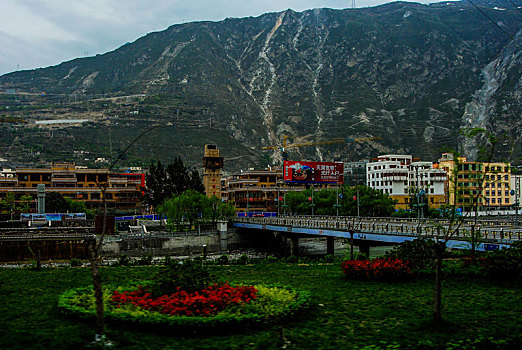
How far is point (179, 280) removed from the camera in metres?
17.3

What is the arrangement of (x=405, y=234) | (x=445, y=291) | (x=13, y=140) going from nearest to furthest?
(x=445, y=291), (x=405, y=234), (x=13, y=140)

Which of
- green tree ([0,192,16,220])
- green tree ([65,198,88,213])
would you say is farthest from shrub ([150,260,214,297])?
green tree ([0,192,16,220])

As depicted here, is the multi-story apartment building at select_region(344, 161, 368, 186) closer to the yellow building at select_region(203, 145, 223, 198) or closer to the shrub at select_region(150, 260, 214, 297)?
the yellow building at select_region(203, 145, 223, 198)

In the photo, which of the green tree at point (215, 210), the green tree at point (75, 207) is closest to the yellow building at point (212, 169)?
the green tree at point (215, 210)

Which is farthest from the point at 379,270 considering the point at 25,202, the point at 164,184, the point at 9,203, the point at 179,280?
the point at 25,202

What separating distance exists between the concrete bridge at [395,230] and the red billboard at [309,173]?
17.5 meters

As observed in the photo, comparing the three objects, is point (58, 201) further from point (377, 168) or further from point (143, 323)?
point (143, 323)

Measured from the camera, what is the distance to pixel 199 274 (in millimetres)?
17859

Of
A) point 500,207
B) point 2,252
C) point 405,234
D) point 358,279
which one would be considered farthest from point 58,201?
point 500,207

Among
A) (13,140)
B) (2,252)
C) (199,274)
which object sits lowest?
(2,252)

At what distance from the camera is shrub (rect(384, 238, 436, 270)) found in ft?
89.3

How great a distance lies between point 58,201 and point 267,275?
83.1 metres

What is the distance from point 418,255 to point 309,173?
237 ft

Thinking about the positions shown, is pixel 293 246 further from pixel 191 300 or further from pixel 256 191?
pixel 256 191
